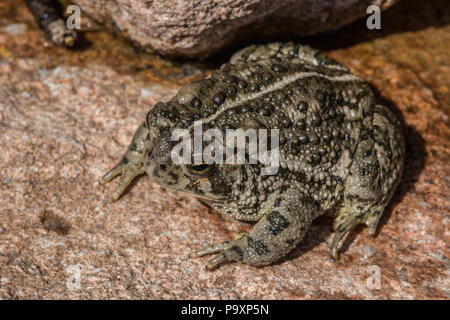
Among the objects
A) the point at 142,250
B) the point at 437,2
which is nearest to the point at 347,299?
the point at 142,250

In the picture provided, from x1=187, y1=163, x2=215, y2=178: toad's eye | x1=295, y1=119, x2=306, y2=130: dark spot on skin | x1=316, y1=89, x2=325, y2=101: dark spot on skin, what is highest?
x1=316, y1=89, x2=325, y2=101: dark spot on skin

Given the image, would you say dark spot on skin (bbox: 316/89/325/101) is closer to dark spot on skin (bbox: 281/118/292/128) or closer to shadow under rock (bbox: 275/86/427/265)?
dark spot on skin (bbox: 281/118/292/128)

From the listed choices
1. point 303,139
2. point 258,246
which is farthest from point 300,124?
point 258,246

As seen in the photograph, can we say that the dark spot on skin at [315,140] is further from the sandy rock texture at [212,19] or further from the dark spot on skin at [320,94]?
the sandy rock texture at [212,19]

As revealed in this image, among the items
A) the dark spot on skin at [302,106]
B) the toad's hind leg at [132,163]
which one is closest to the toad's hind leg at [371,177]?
the dark spot on skin at [302,106]

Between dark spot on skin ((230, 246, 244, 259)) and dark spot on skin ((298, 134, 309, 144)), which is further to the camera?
dark spot on skin ((298, 134, 309, 144))

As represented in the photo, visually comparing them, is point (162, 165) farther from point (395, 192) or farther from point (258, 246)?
point (395, 192)

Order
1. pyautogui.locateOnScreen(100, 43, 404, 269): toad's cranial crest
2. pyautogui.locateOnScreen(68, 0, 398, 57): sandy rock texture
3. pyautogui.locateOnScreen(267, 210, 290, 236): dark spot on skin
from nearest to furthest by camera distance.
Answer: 1. pyautogui.locateOnScreen(100, 43, 404, 269): toad's cranial crest
2. pyautogui.locateOnScreen(267, 210, 290, 236): dark spot on skin
3. pyautogui.locateOnScreen(68, 0, 398, 57): sandy rock texture

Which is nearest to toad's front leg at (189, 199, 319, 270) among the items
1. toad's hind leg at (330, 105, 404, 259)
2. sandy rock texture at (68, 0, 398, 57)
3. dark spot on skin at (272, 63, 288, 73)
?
toad's hind leg at (330, 105, 404, 259)
